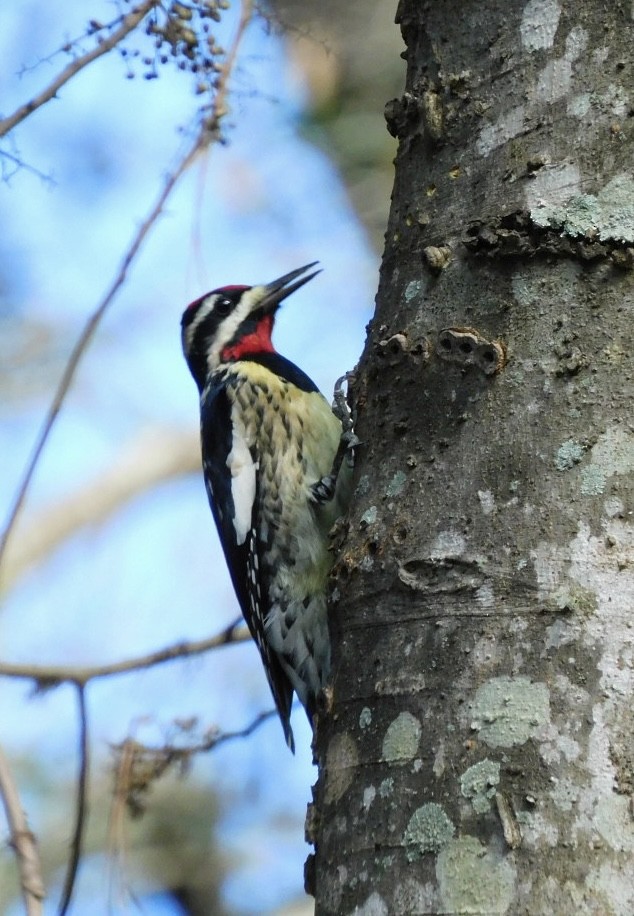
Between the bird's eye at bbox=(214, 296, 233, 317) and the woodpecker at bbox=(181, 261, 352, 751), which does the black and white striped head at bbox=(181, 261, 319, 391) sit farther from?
the woodpecker at bbox=(181, 261, 352, 751)

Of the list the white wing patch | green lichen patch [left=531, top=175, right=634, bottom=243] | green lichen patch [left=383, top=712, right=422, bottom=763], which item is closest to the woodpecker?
the white wing patch

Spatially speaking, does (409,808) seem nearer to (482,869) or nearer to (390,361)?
(482,869)

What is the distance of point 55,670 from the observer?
242 centimetres

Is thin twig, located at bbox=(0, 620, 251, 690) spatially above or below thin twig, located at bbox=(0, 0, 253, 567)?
below

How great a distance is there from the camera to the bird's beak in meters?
3.81

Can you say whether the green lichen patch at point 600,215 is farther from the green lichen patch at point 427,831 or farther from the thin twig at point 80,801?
the thin twig at point 80,801

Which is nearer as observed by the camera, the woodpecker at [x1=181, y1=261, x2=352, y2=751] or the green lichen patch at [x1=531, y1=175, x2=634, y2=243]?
the green lichen patch at [x1=531, y1=175, x2=634, y2=243]

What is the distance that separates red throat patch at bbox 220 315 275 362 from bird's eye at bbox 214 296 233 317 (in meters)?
0.14

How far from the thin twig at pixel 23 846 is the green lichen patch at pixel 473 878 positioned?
1.84 feet

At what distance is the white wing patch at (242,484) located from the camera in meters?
3.35

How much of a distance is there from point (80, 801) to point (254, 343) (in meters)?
1.82

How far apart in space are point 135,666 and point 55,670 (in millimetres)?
177

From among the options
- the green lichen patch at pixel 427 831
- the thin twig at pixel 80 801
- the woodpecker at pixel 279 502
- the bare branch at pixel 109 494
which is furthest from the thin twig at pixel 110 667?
the bare branch at pixel 109 494

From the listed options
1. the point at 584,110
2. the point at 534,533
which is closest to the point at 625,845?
the point at 534,533
